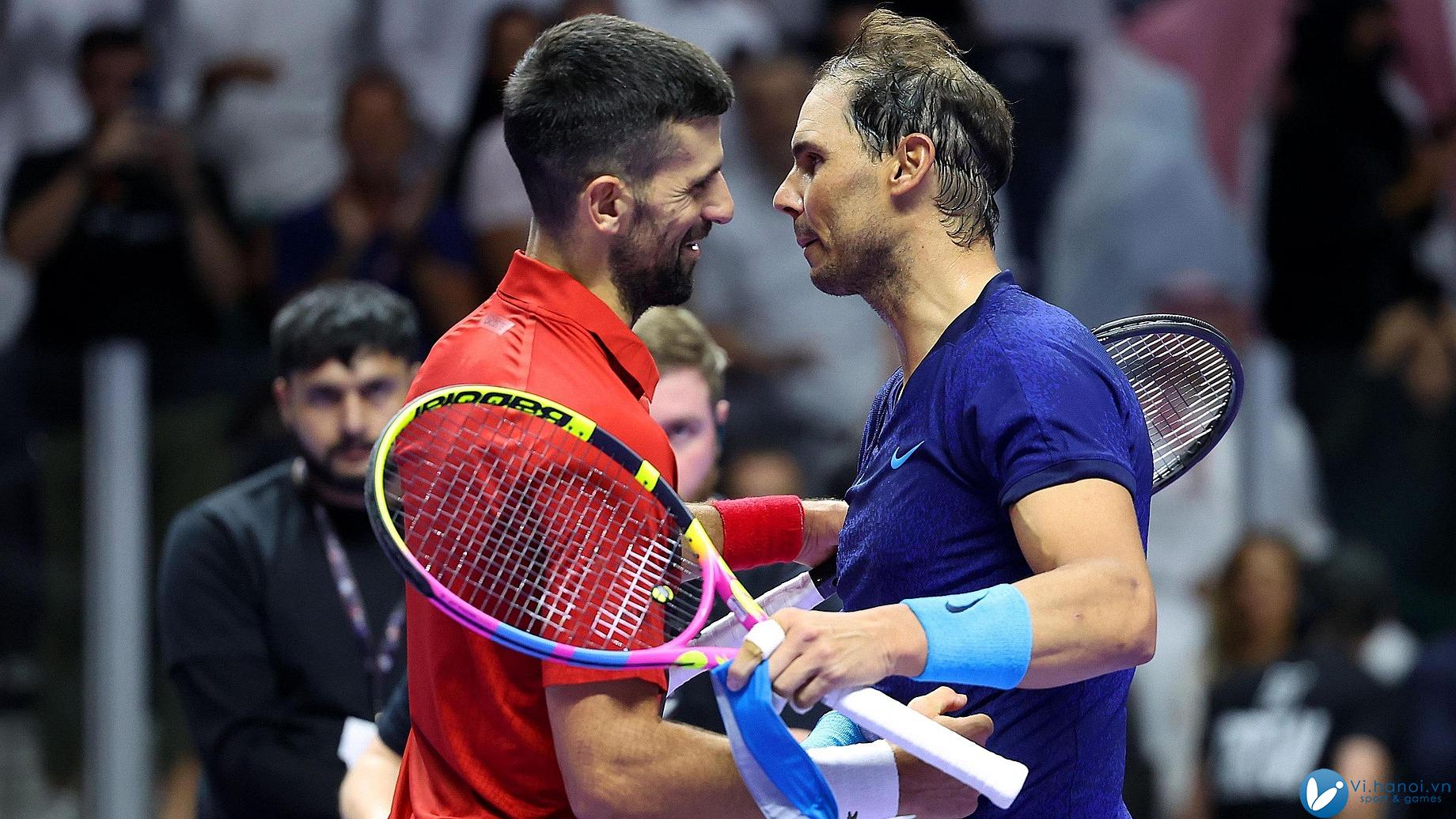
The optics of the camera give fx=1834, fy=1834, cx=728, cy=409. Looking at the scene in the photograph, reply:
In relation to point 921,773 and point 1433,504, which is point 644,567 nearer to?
point 921,773

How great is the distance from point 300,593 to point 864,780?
184cm

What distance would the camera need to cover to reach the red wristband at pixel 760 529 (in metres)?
2.75

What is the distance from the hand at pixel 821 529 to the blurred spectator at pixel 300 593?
1124mm

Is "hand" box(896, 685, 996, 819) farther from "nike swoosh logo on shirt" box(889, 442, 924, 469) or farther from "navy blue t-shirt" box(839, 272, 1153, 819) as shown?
"nike swoosh logo on shirt" box(889, 442, 924, 469)

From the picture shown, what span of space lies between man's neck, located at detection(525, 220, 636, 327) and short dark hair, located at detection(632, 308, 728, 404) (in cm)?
117

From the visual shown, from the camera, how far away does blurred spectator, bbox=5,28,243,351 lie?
582cm

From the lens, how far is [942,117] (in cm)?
251

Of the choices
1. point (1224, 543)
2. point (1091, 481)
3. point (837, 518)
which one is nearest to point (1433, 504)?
point (1224, 543)

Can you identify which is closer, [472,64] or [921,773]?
[921,773]

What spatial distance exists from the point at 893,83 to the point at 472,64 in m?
4.10

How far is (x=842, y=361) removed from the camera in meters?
6.34

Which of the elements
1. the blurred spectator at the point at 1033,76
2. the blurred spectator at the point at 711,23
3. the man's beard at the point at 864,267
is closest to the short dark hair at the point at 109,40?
the blurred spectator at the point at 711,23

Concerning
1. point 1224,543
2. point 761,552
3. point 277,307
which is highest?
point 761,552

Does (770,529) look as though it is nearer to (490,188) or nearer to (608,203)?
(608,203)
